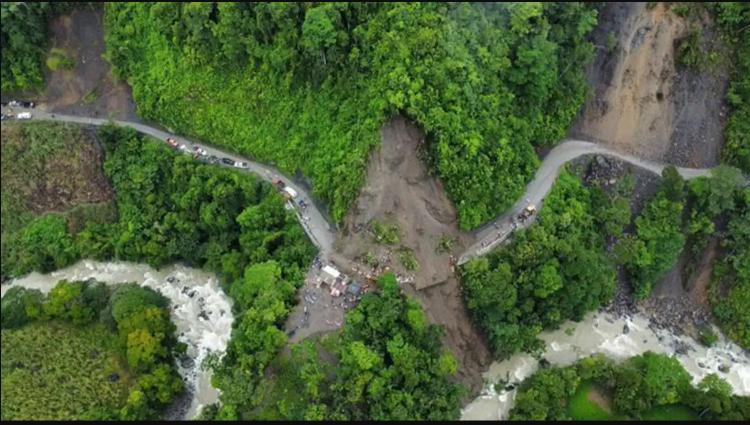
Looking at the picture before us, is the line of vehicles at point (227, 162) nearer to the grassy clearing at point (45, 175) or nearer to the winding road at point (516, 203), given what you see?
the winding road at point (516, 203)

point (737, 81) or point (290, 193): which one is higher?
point (290, 193)

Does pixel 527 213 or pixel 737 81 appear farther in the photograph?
pixel 737 81

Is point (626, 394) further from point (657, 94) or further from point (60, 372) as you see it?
point (60, 372)

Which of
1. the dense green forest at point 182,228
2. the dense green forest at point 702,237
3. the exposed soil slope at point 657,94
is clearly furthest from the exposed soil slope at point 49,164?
the dense green forest at point 702,237

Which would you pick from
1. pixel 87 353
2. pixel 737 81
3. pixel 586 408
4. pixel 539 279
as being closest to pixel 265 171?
pixel 87 353

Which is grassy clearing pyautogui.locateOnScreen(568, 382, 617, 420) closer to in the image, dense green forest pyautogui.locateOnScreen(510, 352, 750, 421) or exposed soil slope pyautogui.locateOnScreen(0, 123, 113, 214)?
dense green forest pyautogui.locateOnScreen(510, 352, 750, 421)

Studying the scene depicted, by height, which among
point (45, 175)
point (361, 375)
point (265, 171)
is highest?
point (45, 175)

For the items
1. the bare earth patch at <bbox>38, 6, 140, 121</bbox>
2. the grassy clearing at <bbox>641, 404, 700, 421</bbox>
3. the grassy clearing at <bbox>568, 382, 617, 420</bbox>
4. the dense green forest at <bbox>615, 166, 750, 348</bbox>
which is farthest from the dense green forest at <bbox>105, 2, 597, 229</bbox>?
the grassy clearing at <bbox>641, 404, 700, 421</bbox>

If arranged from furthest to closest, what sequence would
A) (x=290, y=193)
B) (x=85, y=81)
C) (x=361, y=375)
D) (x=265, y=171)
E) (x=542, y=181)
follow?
(x=85, y=81) < (x=542, y=181) < (x=265, y=171) < (x=290, y=193) < (x=361, y=375)
